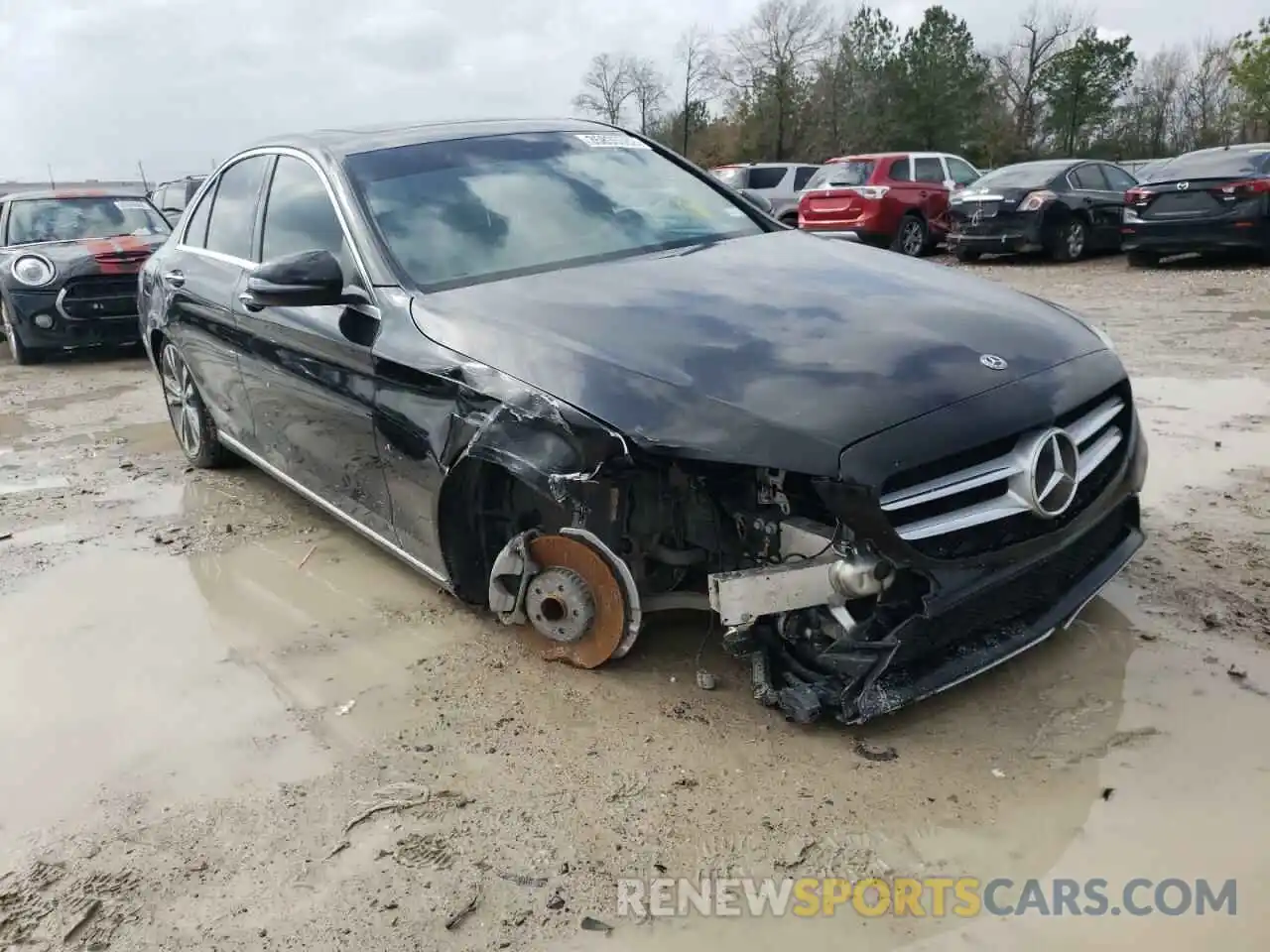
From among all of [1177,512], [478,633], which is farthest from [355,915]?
[1177,512]

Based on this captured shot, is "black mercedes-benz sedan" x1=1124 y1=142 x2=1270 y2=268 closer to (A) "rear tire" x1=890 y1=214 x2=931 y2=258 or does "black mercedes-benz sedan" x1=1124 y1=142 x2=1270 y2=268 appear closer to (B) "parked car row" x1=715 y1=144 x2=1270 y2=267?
(B) "parked car row" x1=715 y1=144 x2=1270 y2=267

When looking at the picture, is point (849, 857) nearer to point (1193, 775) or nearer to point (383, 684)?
point (1193, 775)

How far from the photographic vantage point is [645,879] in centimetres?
239

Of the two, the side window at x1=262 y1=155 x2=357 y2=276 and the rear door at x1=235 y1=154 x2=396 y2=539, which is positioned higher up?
the side window at x1=262 y1=155 x2=357 y2=276

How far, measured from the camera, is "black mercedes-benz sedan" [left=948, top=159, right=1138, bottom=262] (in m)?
14.0

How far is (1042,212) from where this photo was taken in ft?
45.5

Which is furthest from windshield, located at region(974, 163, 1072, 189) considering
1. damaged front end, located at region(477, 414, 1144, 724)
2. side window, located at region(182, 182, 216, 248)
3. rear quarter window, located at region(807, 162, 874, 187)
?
damaged front end, located at region(477, 414, 1144, 724)

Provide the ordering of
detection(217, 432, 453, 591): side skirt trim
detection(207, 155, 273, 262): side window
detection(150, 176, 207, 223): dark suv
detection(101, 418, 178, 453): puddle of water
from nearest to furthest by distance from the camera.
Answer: detection(217, 432, 453, 591): side skirt trim < detection(207, 155, 273, 262): side window < detection(101, 418, 178, 453): puddle of water < detection(150, 176, 207, 223): dark suv

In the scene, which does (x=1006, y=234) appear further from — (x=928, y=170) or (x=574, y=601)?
(x=574, y=601)

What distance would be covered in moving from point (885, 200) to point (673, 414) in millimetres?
13904

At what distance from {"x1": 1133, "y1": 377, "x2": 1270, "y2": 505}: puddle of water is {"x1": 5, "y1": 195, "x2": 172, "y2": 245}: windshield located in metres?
8.79

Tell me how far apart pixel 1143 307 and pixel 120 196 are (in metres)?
9.87

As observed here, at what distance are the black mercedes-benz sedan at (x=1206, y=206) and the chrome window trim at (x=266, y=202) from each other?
36.0ft

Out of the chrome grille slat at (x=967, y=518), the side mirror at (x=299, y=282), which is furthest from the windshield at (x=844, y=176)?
the chrome grille slat at (x=967, y=518)
